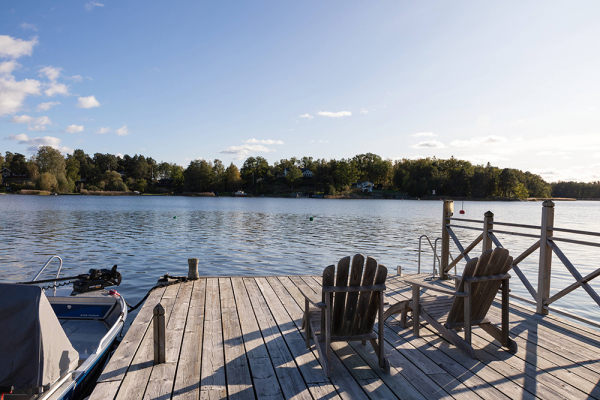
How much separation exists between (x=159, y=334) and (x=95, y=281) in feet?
9.83

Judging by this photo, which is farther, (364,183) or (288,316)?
(364,183)

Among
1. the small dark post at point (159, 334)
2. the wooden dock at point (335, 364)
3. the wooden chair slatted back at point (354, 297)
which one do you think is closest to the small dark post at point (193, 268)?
the wooden dock at point (335, 364)

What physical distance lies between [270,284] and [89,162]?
458 ft

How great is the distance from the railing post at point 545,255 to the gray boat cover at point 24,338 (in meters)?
5.38

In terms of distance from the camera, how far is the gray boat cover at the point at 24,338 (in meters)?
2.46

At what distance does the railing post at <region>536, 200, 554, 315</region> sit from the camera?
4.49 metres

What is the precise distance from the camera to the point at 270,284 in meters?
6.30

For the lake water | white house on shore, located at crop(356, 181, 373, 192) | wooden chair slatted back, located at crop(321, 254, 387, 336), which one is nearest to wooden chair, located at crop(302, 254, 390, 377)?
wooden chair slatted back, located at crop(321, 254, 387, 336)

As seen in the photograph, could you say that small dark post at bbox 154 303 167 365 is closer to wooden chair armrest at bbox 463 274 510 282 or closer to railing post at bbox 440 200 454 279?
wooden chair armrest at bbox 463 274 510 282

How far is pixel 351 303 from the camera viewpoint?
2.98 metres

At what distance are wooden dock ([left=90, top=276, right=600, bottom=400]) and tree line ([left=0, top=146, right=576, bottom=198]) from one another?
105 metres

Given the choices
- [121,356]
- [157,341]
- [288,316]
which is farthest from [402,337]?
[121,356]

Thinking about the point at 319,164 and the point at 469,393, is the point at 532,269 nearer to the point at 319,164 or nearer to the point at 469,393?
the point at 469,393

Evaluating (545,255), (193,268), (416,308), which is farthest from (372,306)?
(193,268)
